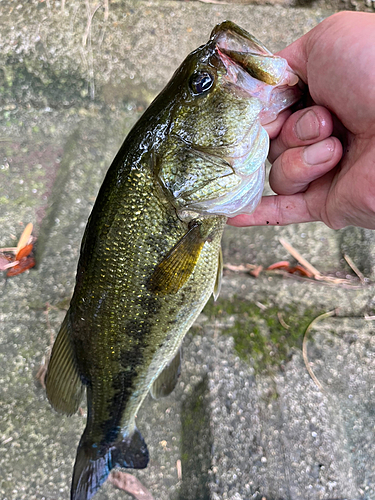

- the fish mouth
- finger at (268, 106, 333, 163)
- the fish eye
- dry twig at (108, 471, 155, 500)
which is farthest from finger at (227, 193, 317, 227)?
dry twig at (108, 471, 155, 500)

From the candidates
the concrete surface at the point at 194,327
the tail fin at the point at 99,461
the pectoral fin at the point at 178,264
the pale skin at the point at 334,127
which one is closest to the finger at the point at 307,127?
the pale skin at the point at 334,127

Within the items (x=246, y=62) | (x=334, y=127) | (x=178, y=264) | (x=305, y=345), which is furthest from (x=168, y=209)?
(x=305, y=345)

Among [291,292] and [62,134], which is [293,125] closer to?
[291,292]

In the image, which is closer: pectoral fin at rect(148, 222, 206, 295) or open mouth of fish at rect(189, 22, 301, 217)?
open mouth of fish at rect(189, 22, 301, 217)

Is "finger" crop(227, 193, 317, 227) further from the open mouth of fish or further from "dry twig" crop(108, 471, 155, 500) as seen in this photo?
"dry twig" crop(108, 471, 155, 500)

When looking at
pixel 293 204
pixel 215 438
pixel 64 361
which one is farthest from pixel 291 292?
pixel 64 361
